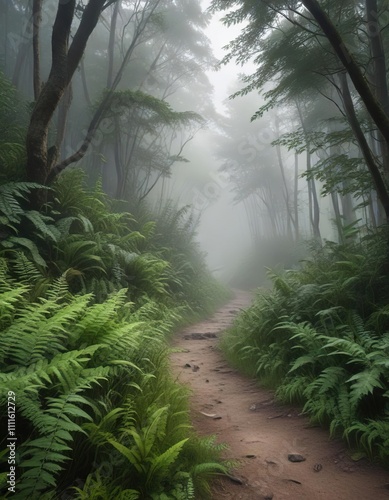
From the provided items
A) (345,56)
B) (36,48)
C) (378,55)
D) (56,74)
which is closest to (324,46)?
(378,55)

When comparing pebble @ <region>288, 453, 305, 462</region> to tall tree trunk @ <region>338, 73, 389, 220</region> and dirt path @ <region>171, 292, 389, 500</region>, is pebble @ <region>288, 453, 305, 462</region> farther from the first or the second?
tall tree trunk @ <region>338, 73, 389, 220</region>

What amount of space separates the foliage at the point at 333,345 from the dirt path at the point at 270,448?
18 centimetres

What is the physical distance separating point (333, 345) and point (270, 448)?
1.14m

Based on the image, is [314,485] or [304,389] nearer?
[314,485]

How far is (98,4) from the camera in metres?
4.46

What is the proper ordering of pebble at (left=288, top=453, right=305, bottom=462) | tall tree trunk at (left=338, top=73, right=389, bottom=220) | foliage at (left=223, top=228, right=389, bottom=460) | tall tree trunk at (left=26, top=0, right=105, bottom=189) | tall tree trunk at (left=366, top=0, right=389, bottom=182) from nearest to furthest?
pebble at (left=288, top=453, right=305, bottom=462), foliage at (left=223, top=228, right=389, bottom=460), tall tree trunk at (left=338, top=73, right=389, bottom=220), tall tree trunk at (left=26, top=0, right=105, bottom=189), tall tree trunk at (left=366, top=0, right=389, bottom=182)

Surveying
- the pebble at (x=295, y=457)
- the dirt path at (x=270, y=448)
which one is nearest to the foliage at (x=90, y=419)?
the dirt path at (x=270, y=448)

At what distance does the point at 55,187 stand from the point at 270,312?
4.36 meters

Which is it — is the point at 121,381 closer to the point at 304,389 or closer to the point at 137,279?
the point at 304,389

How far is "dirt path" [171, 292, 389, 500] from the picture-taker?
2.12m

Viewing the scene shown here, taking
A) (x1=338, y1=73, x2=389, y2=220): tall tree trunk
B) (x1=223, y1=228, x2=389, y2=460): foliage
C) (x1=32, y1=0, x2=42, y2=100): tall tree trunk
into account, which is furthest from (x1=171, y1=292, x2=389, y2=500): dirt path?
(x1=32, y1=0, x2=42, y2=100): tall tree trunk

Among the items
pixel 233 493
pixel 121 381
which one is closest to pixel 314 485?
pixel 233 493

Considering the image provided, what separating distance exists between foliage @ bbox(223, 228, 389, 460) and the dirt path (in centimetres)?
18

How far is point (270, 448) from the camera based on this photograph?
2654 millimetres
